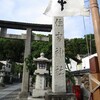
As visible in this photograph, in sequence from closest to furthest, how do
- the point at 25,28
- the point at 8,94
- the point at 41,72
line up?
1. the point at 41,72
2. the point at 25,28
3. the point at 8,94

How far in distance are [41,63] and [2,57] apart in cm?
2198

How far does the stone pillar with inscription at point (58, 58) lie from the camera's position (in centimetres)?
768

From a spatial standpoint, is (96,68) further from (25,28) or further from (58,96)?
(25,28)

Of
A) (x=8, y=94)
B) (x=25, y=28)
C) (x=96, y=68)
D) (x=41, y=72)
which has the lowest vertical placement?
(x=8, y=94)

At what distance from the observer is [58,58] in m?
8.01

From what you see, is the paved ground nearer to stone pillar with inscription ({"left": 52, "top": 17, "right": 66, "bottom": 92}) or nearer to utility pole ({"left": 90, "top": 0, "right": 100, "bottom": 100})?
stone pillar with inscription ({"left": 52, "top": 17, "right": 66, "bottom": 92})

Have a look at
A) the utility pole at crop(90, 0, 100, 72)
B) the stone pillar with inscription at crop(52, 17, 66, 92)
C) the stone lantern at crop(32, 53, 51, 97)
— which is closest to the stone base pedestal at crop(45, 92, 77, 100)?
the stone pillar with inscription at crop(52, 17, 66, 92)

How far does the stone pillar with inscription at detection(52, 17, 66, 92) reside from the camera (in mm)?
7684

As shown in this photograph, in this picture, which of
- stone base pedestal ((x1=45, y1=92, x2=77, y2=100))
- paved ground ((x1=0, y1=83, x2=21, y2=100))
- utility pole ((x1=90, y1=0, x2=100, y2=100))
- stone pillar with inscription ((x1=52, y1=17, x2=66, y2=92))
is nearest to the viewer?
utility pole ((x1=90, y1=0, x2=100, y2=100))

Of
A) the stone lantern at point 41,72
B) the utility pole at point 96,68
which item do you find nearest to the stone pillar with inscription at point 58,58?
the utility pole at point 96,68

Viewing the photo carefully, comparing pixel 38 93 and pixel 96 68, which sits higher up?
pixel 96 68

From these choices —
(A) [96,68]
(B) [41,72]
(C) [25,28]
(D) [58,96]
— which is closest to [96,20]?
(A) [96,68]

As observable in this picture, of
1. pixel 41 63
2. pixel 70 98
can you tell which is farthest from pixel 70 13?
pixel 41 63

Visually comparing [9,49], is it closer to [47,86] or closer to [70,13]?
[47,86]
